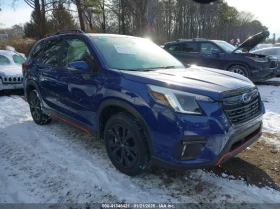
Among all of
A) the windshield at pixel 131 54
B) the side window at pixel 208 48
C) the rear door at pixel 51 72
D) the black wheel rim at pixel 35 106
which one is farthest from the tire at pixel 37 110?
the side window at pixel 208 48

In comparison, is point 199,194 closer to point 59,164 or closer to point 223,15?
point 59,164

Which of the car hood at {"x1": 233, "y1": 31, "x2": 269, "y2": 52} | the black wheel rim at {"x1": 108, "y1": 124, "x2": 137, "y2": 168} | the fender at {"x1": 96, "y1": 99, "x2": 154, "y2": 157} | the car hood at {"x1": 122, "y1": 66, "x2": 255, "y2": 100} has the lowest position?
the black wheel rim at {"x1": 108, "y1": 124, "x2": 137, "y2": 168}

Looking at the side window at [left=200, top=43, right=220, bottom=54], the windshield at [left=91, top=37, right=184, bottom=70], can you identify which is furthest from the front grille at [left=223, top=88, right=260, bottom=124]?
the side window at [left=200, top=43, right=220, bottom=54]

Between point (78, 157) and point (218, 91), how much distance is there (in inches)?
85.4

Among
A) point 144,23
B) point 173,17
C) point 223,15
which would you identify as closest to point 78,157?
point 144,23

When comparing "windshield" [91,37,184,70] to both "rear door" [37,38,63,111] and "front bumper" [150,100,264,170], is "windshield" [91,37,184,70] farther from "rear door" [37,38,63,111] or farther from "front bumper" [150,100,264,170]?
"front bumper" [150,100,264,170]

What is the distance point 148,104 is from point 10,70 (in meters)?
7.07

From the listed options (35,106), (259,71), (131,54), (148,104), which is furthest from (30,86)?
(259,71)

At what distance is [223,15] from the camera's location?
49281 mm

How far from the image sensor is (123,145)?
2846 mm

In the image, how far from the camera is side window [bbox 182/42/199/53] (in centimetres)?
915

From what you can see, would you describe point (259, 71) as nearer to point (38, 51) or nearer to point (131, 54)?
point (131, 54)

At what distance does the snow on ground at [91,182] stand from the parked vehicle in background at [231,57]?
6352mm

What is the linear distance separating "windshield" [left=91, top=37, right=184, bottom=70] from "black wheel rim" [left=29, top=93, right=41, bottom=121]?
212 cm
